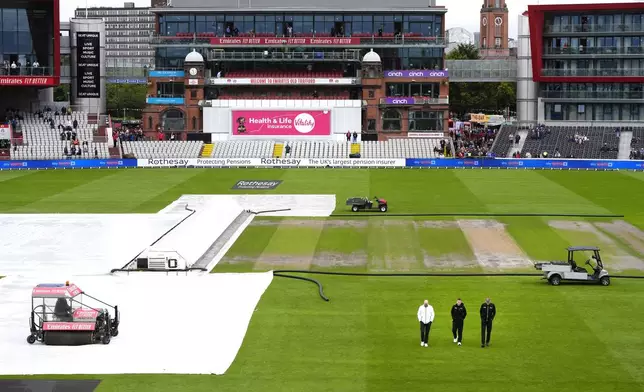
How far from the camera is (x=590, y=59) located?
109188 millimetres

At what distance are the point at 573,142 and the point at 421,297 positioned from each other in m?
68.6

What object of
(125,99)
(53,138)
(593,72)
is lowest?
(53,138)

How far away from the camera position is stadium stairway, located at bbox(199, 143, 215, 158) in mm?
103000

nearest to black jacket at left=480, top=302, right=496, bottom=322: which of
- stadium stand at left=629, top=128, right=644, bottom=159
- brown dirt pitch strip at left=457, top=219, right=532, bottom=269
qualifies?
brown dirt pitch strip at left=457, top=219, right=532, bottom=269

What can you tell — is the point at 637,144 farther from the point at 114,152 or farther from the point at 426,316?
the point at 426,316

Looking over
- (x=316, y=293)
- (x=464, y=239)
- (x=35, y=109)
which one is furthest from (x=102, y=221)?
(x=35, y=109)

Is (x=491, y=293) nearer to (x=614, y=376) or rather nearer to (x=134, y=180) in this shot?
(x=614, y=376)

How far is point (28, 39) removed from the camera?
104062 millimetres

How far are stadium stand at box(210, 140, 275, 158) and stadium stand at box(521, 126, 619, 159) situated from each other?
2425 cm

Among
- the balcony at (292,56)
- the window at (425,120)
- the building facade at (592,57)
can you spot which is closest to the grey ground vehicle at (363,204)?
the window at (425,120)

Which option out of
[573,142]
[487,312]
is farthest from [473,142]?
[487,312]

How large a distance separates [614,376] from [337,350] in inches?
305

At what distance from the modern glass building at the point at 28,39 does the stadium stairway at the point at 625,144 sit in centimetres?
5332

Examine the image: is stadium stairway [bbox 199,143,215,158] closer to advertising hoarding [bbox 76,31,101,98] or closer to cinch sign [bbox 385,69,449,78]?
advertising hoarding [bbox 76,31,101,98]
